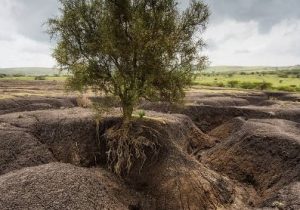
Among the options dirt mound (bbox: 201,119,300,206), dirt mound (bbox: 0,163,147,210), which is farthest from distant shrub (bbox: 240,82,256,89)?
dirt mound (bbox: 0,163,147,210)

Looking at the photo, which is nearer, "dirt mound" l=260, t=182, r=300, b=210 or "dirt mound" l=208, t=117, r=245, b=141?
"dirt mound" l=260, t=182, r=300, b=210

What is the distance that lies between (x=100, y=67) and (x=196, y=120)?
23845 mm

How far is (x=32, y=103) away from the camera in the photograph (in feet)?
189

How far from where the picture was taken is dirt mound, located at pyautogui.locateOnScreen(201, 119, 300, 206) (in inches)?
1202

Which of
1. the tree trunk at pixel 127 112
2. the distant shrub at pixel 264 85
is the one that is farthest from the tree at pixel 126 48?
the distant shrub at pixel 264 85

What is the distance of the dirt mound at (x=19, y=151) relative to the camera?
2755 centimetres

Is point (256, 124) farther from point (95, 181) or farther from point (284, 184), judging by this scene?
point (95, 181)

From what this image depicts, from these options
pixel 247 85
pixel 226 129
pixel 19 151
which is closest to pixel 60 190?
pixel 19 151

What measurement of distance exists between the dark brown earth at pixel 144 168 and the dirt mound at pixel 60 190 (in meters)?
0.04

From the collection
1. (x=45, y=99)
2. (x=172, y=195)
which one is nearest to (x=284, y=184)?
(x=172, y=195)

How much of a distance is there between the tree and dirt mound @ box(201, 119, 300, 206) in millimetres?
8805

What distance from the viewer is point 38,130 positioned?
31.2m

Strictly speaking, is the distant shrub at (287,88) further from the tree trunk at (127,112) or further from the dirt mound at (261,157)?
the tree trunk at (127,112)

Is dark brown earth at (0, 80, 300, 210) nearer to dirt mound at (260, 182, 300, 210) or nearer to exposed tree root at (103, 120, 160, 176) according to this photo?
dirt mound at (260, 182, 300, 210)
